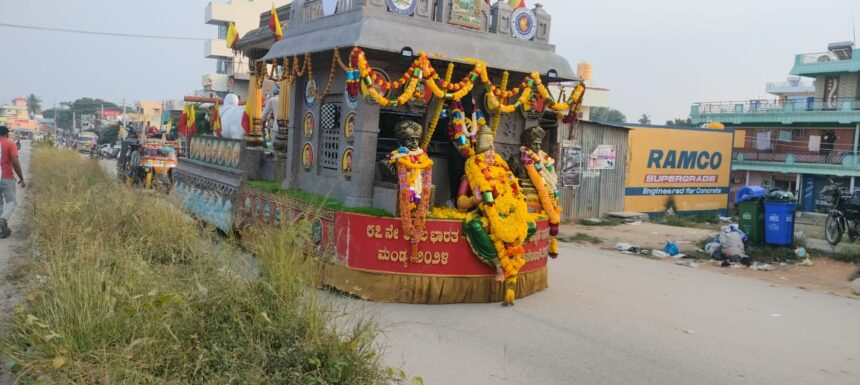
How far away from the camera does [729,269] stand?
11.2 meters

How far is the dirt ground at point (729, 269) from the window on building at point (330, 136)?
640cm

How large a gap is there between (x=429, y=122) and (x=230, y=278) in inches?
177

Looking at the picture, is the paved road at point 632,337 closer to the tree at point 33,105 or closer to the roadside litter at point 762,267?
the roadside litter at point 762,267

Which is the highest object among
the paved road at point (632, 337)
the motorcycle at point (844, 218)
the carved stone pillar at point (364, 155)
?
Result: the carved stone pillar at point (364, 155)

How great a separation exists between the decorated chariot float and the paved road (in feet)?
1.58

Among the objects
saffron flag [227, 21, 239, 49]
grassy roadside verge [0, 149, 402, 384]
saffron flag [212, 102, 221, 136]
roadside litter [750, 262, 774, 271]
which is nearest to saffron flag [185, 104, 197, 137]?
saffron flag [212, 102, 221, 136]

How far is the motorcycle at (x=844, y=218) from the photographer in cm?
1315

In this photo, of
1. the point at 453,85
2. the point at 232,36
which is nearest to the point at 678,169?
the point at 232,36

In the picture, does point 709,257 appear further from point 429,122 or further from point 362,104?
point 362,104

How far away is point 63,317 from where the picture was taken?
4.25 meters

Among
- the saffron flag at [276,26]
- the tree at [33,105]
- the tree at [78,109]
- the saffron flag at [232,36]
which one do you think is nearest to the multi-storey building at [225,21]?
the saffron flag at [232,36]

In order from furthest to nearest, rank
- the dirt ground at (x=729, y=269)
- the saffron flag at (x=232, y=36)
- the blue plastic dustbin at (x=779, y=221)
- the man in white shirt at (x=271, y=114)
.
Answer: the saffron flag at (x=232, y=36) → the blue plastic dustbin at (x=779, y=221) → the man in white shirt at (x=271, y=114) → the dirt ground at (x=729, y=269)

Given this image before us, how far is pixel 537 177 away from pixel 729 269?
464cm

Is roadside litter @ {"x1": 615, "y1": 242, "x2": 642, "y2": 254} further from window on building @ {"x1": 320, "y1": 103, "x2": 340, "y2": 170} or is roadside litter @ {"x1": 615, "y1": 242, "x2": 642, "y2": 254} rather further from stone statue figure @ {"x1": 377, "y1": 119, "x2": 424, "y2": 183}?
stone statue figure @ {"x1": 377, "y1": 119, "x2": 424, "y2": 183}
